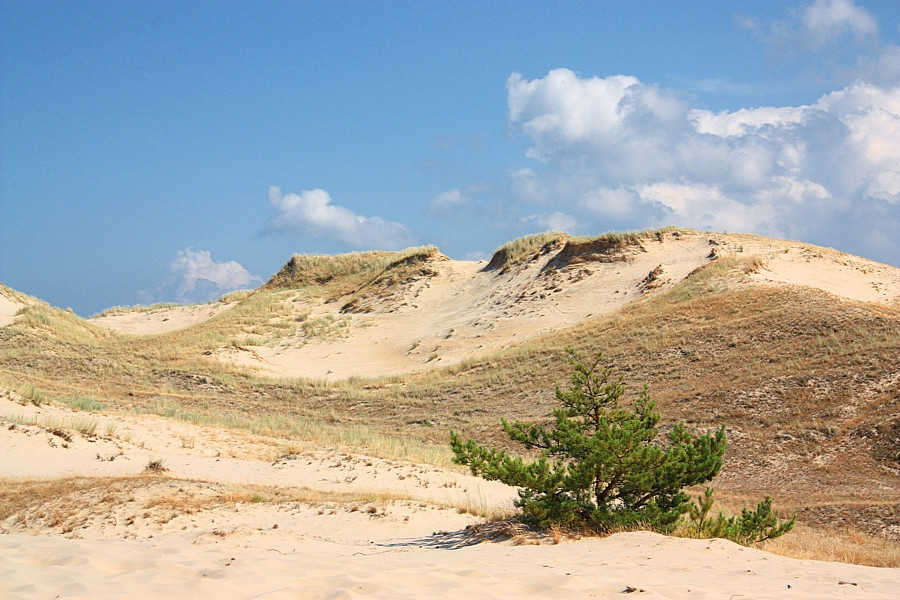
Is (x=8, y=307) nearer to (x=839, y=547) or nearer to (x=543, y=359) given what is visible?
(x=543, y=359)

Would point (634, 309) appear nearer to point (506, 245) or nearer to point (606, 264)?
point (606, 264)

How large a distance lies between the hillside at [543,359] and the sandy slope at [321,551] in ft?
3.00

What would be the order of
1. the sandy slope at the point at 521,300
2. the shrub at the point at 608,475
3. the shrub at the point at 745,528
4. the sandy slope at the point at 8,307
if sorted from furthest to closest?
1. the sandy slope at the point at 8,307
2. the sandy slope at the point at 521,300
3. the shrub at the point at 608,475
4. the shrub at the point at 745,528

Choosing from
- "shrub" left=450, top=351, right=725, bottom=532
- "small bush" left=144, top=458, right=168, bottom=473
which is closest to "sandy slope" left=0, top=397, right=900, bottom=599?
"small bush" left=144, top=458, right=168, bottom=473

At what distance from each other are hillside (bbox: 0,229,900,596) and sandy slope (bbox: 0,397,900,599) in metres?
0.91

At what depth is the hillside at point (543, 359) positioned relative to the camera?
47.4ft

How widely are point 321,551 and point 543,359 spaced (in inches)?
753

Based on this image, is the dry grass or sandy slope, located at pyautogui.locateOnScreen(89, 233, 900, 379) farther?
sandy slope, located at pyautogui.locateOnScreen(89, 233, 900, 379)

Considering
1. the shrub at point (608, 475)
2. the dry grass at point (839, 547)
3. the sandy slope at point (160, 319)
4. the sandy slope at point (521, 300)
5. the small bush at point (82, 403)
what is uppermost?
the sandy slope at point (160, 319)

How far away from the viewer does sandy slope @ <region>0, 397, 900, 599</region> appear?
5.00 metres

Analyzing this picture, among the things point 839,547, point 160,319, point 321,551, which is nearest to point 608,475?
point 839,547

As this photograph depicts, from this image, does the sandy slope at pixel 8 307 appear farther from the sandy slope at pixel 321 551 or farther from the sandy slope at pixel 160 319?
the sandy slope at pixel 321 551

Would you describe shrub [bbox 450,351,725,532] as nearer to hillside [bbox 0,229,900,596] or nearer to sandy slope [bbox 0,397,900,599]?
sandy slope [bbox 0,397,900,599]

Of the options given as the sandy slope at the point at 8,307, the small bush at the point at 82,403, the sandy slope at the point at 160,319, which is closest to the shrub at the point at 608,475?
the small bush at the point at 82,403
